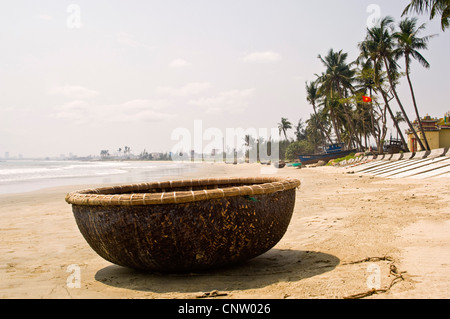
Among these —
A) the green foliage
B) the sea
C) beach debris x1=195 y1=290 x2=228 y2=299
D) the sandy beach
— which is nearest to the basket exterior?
the sandy beach

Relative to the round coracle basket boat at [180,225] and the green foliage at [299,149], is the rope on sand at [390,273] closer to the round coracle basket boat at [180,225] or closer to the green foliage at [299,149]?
the round coracle basket boat at [180,225]

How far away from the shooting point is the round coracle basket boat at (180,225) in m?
2.54

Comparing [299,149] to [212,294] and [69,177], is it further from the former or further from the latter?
[212,294]

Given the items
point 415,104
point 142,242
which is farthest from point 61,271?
point 415,104

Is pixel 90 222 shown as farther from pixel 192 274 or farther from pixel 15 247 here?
pixel 15 247

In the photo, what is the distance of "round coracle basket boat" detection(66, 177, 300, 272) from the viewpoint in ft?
8.32

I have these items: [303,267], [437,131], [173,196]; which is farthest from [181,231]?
[437,131]

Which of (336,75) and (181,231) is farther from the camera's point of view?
(336,75)

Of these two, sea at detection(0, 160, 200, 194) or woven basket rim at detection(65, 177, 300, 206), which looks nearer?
woven basket rim at detection(65, 177, 300, 206)

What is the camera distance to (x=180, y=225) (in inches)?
100.0

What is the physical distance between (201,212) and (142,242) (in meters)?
0.50

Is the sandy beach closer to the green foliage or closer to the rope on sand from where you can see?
the rope on sand

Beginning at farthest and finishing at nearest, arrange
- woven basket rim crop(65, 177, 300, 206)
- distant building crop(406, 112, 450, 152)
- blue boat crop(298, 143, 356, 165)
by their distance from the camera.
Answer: blue boat crop(298, 143, 356, 165)
distant building crop(406, 112, 450, 152)
woven basket rim crop(65, 177, 300, 206)

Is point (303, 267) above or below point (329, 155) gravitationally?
below
